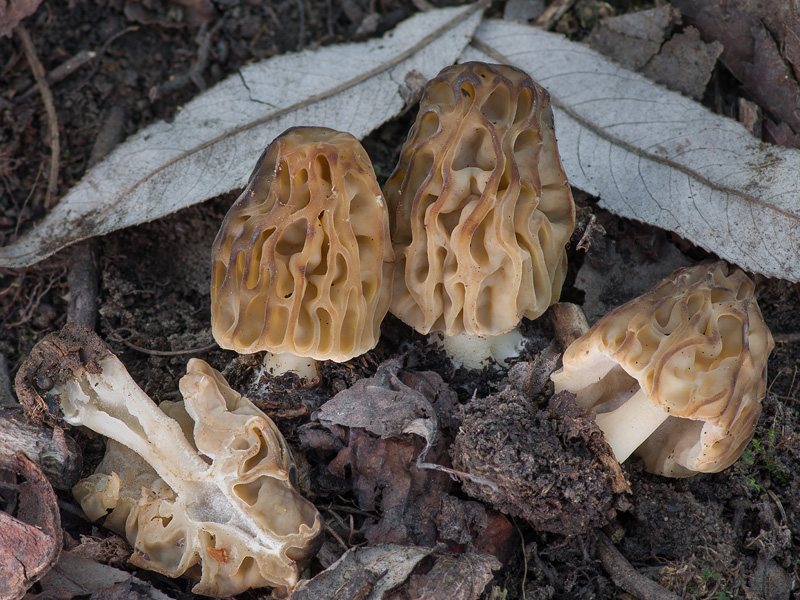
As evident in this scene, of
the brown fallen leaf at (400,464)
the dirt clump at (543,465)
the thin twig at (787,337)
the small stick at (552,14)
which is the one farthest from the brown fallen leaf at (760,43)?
the brown fallen leaf at (400,464)

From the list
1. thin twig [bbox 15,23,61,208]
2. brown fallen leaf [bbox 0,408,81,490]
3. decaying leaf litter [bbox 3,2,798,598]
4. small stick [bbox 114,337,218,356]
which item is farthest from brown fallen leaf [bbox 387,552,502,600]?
thin twig [bbox 15,23,61,208]

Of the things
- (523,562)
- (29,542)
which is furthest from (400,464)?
(29,542)

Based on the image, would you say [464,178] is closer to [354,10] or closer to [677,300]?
[677,300]

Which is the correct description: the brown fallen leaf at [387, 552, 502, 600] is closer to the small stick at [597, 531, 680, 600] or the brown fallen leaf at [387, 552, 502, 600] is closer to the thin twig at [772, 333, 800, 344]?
the small stick at [597, 531, 680, 600]

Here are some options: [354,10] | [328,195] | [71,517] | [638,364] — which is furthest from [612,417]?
[354,10]

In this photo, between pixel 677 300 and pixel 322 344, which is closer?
pixel 677 300

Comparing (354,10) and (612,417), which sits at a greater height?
(354,10)

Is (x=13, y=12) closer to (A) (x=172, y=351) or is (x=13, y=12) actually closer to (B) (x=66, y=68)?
(B) (x=66, y=68)
